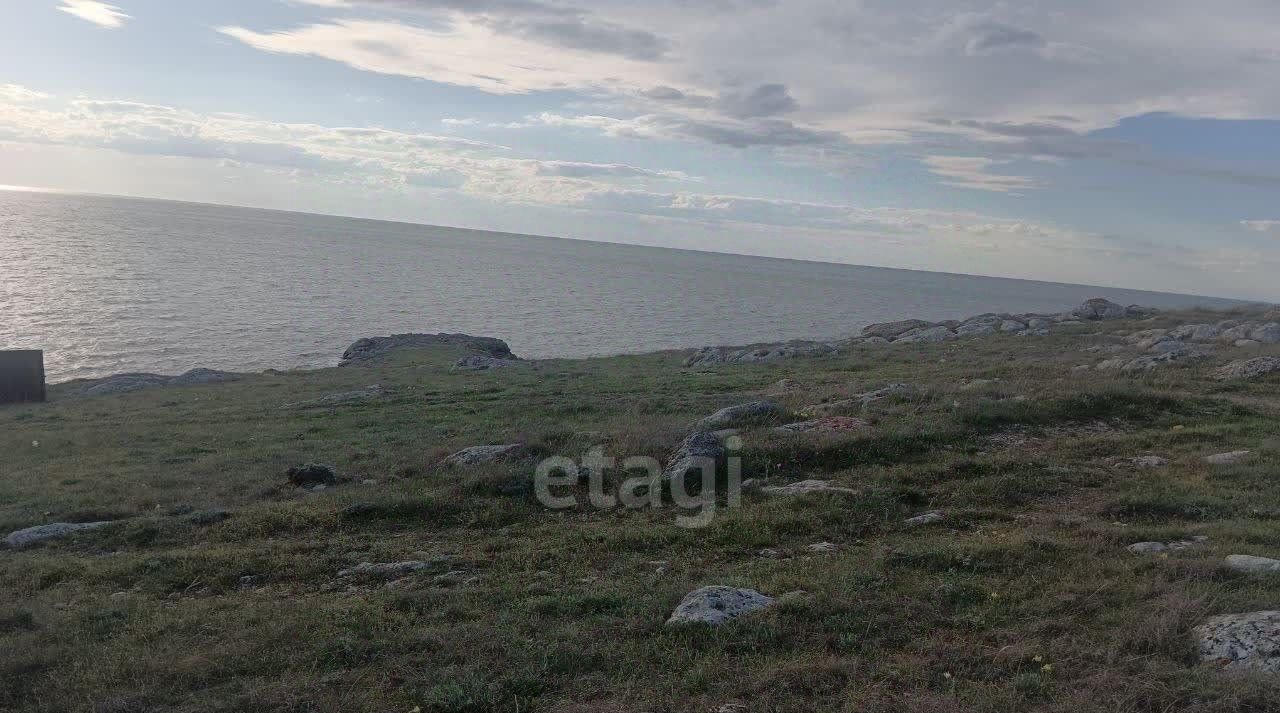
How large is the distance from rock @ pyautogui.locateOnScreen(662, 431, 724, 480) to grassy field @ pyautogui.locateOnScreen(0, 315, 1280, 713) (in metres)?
0.75

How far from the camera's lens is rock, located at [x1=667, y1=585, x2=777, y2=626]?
898cm

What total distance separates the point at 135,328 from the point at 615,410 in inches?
2322

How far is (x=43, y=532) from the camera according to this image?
48.5 ft

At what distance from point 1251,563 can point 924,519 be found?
14.4 ft

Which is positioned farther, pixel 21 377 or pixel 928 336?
pixel 928 336

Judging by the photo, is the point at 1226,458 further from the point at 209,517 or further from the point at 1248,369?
the point at 209,517

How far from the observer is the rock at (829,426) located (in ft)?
60.1

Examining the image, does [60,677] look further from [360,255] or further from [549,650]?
[360,255]

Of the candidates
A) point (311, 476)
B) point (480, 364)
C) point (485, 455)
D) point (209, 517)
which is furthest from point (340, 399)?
point (209, 517)

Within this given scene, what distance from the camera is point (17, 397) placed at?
128 ft

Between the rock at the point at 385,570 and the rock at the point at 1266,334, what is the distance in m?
37.4

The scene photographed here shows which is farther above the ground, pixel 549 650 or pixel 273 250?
pixel 273 250

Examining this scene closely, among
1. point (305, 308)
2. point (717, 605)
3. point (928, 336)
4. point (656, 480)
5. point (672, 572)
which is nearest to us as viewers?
point (717, 605)

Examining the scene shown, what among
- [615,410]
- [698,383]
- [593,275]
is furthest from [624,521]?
[593,275]
